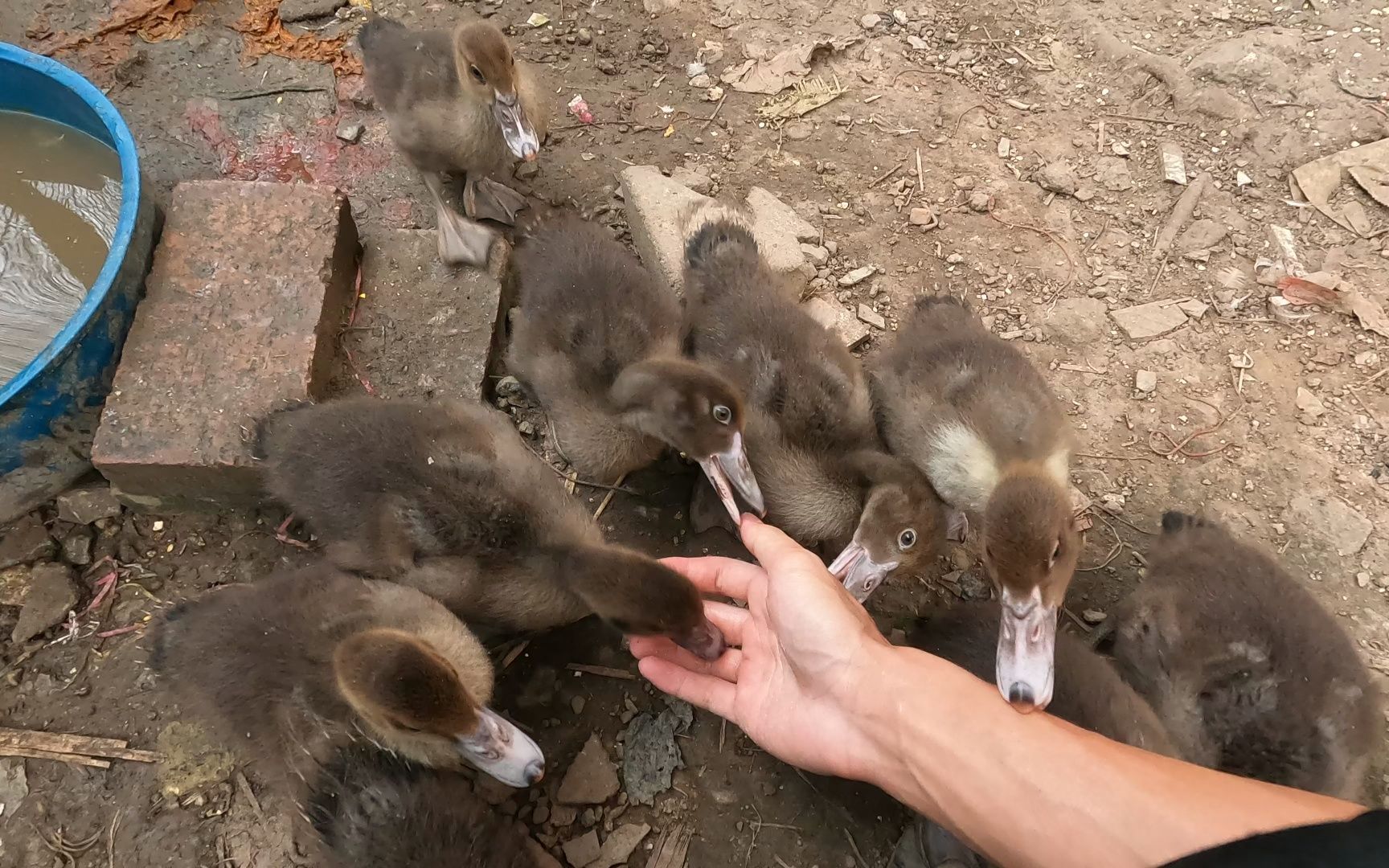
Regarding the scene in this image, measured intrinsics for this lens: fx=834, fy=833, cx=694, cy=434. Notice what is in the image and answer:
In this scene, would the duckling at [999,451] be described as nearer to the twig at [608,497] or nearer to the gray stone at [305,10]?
the twig at [608,497]

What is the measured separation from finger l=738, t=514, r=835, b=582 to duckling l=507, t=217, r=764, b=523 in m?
0.39

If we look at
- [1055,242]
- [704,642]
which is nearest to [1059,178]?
[1055,242]

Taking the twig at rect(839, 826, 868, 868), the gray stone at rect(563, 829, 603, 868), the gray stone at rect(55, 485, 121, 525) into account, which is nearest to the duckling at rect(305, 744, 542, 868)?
the gray stone at rect(563, 829, 603, 868)

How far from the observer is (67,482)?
3.19m

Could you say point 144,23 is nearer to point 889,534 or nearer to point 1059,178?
point 889,534

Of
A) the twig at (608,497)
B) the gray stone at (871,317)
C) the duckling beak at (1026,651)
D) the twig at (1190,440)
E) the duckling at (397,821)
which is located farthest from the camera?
the gray stone at (871,317)

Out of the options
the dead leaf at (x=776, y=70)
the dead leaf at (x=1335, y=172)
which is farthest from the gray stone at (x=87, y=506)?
the dead leaf at (x=1335, y=172)

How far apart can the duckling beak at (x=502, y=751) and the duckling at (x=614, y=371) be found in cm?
102

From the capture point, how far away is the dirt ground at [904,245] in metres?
2.82

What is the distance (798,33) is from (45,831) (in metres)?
4.84

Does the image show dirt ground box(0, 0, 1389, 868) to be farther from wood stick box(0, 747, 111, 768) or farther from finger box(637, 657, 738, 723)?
finger box(637, 657, 738, 723)

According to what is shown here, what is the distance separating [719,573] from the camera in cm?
279

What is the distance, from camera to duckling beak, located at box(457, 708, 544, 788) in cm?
233

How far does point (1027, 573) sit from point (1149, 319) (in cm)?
202
